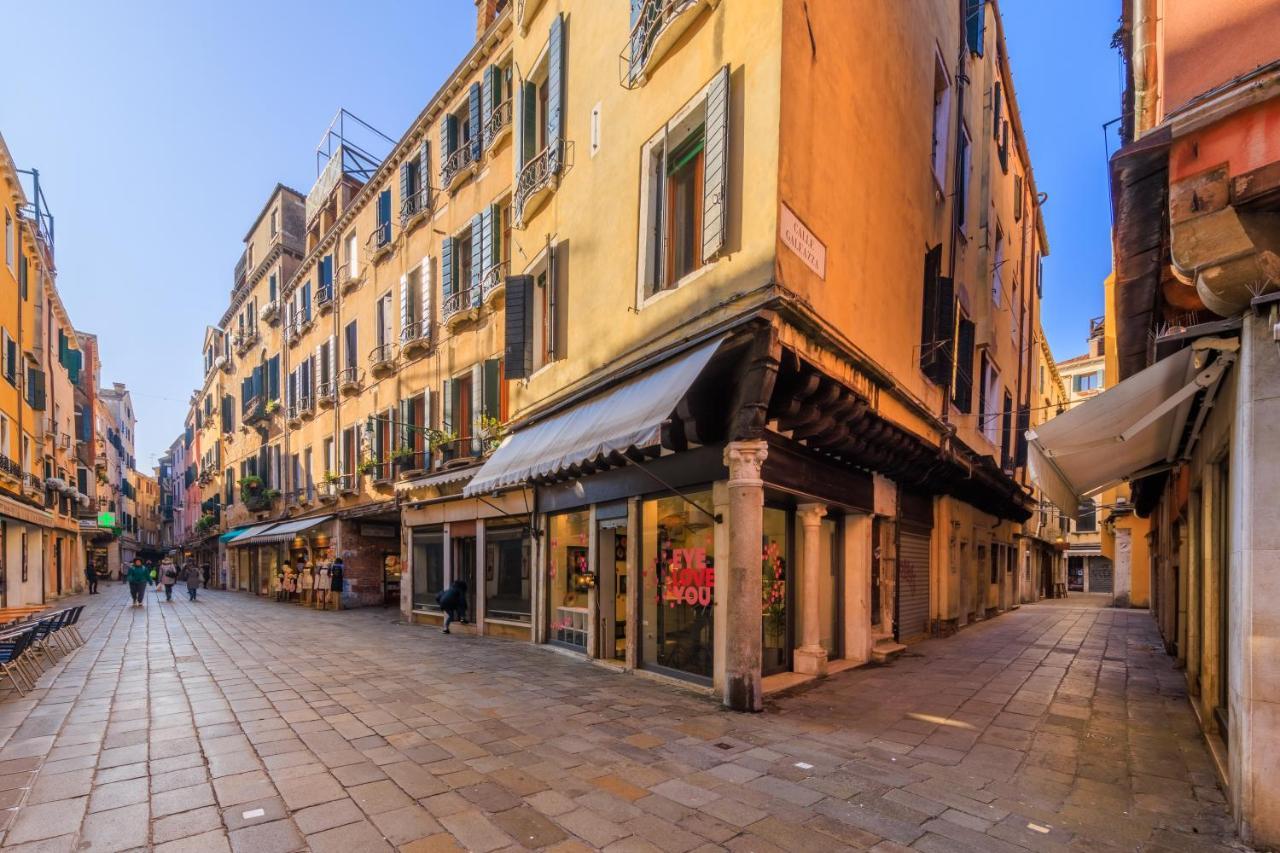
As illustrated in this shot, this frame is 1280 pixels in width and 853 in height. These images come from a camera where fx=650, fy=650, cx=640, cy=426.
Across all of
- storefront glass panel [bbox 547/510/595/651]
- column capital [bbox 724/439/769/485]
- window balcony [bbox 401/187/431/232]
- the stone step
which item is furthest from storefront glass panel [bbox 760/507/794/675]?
window balcony [bbox 401/187/431/232]

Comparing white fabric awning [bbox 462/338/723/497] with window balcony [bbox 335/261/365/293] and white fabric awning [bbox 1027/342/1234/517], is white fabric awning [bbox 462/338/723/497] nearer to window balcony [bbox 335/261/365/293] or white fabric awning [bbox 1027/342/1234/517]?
white fabric awning [bbox 1027/342/1234/517]

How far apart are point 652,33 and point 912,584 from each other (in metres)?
9.88

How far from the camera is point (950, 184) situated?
1215 centimetres

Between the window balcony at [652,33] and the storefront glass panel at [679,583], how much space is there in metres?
5.41

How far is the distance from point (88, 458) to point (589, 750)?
119 ft

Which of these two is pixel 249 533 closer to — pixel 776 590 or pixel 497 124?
pixel 497 124

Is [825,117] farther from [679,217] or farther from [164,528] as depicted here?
[164,528]

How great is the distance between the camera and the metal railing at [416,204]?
627 inches

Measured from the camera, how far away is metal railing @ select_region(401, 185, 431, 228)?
52.2ft

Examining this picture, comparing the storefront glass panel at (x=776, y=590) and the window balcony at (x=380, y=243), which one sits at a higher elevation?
the window balcony at (x=380, y=243)

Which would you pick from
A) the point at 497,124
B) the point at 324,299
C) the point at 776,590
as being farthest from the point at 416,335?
the point at 776,590

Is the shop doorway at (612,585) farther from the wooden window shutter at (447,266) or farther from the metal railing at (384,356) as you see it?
the metal railing at (384,356)

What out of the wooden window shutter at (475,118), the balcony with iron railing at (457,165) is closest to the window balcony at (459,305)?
the balcony with iron railing at (457,165)

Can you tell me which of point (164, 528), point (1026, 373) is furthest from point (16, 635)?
point (164, 528)
